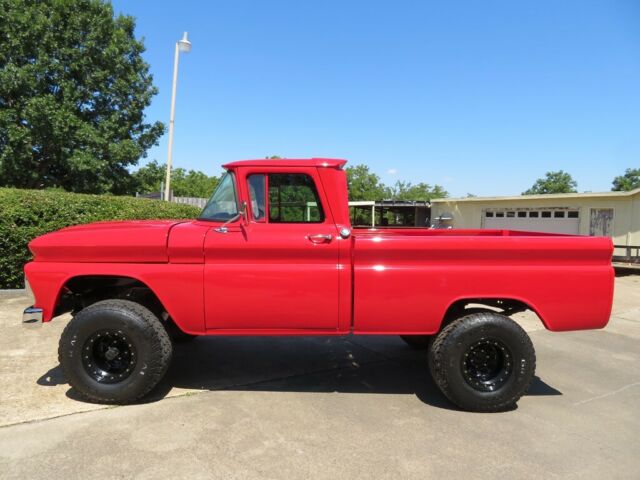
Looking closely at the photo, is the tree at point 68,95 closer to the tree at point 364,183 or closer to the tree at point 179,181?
the tree at point 179,181

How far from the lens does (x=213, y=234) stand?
12.5 ft

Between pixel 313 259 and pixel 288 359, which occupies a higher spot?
pixel 313 259

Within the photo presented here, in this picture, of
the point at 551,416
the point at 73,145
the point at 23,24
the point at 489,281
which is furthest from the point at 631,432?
the point at 23,24

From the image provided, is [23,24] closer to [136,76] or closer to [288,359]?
[136,76]

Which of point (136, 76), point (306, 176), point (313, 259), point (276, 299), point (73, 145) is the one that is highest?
point (136, 76)

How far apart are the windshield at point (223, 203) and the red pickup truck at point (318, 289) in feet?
0.55

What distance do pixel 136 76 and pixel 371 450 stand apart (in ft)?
51.6

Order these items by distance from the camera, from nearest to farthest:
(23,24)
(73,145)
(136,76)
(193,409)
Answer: (193,409) < (23,24) < (73,145) < (136,76)

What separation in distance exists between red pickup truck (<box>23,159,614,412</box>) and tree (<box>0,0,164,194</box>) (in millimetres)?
11477

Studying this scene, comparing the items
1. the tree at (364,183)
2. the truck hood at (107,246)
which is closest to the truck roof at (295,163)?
the truck hood at (107,246)

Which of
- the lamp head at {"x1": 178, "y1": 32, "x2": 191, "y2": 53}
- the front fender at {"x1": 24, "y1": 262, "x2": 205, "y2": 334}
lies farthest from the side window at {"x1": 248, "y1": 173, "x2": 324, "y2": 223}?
the lamp head at {"x1": 178, "y1": 32, "x2": 191, "y2": 53}

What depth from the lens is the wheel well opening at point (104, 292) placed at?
3994 millimetres

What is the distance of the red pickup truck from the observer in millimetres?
3707

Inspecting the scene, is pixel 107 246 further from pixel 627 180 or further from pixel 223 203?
pixel 627 180
